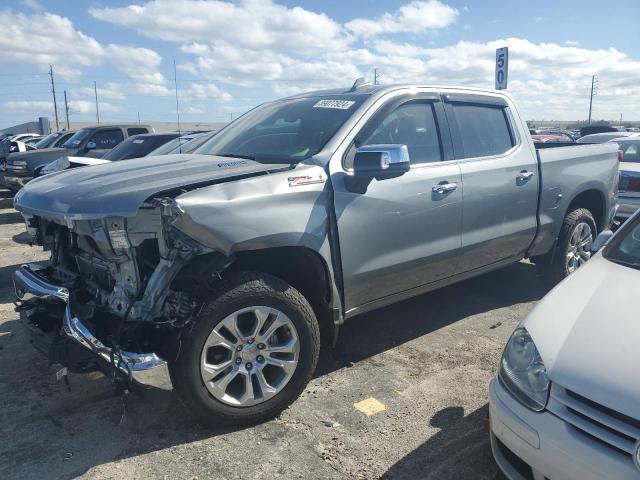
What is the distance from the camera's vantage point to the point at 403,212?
12.0ft

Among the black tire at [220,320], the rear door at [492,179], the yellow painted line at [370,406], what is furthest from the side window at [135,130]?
the yellow painted line at [370,406]

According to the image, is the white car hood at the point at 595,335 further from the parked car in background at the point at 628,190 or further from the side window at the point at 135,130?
the side window at the point at 135,130

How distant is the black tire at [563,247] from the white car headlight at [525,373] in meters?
3.08

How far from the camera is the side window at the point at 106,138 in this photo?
1266cm

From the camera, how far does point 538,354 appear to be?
233cm

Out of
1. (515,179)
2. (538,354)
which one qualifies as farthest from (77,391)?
(515,179)

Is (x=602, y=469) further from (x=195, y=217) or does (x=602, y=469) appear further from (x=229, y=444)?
(x=195, y=217)

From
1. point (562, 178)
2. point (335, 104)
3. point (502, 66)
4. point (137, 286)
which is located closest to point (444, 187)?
point (335, 104)

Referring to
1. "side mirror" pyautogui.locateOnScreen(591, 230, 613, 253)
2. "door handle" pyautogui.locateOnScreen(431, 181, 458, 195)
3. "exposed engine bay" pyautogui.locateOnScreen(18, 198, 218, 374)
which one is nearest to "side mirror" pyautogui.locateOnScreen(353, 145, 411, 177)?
"door handle" pyautogui.locateOnScreen(431, 181, 458, 195)

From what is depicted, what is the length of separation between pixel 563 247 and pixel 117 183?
426cm

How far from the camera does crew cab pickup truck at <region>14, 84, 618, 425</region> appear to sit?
282 cm

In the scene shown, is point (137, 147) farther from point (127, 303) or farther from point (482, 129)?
point (127, 303)

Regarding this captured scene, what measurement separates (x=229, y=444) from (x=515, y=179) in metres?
3.16

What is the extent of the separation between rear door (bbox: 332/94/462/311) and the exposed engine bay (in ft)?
3.36
